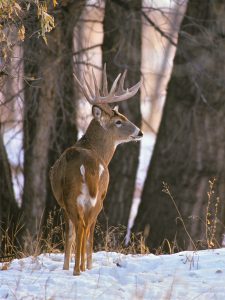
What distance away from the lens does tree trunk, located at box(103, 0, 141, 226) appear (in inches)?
531

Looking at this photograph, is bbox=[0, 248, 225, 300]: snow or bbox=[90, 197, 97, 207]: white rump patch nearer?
bbox=[0, 248, 225, 300]: snow

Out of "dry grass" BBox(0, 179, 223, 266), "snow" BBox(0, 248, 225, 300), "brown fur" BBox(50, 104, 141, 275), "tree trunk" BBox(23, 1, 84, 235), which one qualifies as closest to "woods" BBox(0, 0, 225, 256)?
"tree trunk" BBox(23, 1, 84, 235)

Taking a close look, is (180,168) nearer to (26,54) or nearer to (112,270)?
(26,54)

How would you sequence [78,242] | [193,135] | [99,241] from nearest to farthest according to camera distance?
[78,242] < [99,241] < [193,135]

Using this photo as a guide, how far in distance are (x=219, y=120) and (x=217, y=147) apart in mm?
418

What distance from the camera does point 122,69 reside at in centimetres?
1355

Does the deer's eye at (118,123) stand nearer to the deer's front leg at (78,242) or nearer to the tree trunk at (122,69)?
the deer's front leg at (78,242)

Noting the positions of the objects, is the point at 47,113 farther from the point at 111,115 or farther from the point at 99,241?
the point at 111,115

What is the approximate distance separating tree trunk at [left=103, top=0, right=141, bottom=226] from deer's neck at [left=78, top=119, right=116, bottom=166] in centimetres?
367

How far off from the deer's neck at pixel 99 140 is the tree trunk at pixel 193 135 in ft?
13.6

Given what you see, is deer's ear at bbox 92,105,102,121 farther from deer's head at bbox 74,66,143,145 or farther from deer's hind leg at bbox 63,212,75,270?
deer's hind leg at bbox 63,212,75,270

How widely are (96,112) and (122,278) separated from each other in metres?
2.13

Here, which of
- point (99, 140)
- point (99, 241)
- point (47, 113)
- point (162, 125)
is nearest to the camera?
point (99, 140)

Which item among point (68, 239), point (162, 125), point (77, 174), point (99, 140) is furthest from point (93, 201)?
point (162, 125)
